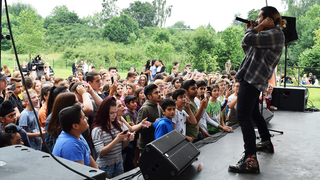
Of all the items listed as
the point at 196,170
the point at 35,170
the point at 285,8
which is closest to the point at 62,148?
the point at 35,170

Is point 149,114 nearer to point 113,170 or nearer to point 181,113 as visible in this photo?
point 181,113

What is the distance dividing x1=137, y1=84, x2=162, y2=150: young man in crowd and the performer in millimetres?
1219

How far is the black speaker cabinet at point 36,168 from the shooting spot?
3.36ft

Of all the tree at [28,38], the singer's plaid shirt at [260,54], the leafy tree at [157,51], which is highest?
the tree at [28,38]

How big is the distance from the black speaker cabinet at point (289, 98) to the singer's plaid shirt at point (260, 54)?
356 centimetres

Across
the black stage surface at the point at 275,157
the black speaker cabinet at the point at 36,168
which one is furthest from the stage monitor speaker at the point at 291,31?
the black speaker cabinet at the point at 36,168

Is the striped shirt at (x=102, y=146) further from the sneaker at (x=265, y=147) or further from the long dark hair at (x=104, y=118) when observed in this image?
the sneaker at (x=265, y=147)

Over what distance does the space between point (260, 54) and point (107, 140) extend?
1.61 m

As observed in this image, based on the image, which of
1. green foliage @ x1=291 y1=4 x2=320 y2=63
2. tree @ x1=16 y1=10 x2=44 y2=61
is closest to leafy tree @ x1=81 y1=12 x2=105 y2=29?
tree @ x1=16 y1=10 x2=44 y2=61

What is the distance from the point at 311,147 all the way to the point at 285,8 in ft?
131

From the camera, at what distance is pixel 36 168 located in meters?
1.10

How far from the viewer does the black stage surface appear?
2180 millimetres

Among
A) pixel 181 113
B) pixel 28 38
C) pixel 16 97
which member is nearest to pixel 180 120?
pixel 181 113

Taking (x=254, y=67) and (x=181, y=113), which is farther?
(x=181, y=113)
